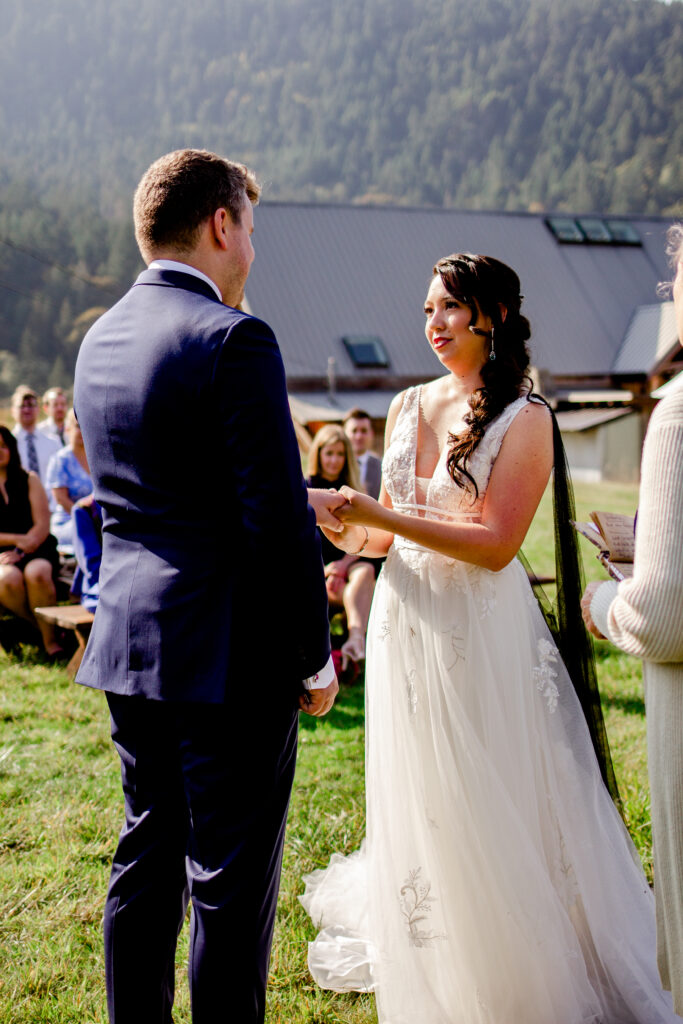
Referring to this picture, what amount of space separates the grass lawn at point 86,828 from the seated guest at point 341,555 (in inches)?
28.4

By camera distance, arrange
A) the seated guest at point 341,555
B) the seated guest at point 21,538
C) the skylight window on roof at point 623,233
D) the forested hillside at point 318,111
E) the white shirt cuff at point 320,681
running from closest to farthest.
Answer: the white shirt cuff at point 320,681 < the seated guest at point 341,555 < the seated guest at point 21,538 < the skylight window on roof at point 623,233 < the forested hillside at point 318,111

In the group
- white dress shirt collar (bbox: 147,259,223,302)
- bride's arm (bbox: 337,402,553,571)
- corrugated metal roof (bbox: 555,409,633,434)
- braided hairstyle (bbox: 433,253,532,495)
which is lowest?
corrugated metal roof (bbox: 555,409,633,434)

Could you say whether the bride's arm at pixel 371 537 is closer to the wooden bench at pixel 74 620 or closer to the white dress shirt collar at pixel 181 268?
the white dress shirt collar at pixel 181 268

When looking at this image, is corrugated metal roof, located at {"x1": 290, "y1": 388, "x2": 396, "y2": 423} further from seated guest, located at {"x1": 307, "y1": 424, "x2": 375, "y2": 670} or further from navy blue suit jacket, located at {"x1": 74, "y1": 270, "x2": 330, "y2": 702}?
navy blue suit jacket, located at {"x1": 74, "y1": 270, "x2": 330, "y2": 702}

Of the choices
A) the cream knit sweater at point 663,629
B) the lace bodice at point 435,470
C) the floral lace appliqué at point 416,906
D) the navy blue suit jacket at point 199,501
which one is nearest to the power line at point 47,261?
the lace bodice at point 435,470

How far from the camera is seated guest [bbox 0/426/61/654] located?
6562 millimetres

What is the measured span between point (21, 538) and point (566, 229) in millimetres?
30864

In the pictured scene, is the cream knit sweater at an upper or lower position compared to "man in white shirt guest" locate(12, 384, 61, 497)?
upper

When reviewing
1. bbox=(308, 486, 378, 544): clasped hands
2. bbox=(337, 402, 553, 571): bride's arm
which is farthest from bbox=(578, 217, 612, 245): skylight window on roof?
bbox=(308, 486, 378, 544): clasped hands

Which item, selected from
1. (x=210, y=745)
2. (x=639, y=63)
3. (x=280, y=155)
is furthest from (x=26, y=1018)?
(x=639, y=63)

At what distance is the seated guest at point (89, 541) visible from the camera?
19.0 ft

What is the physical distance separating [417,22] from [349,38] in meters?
14.8

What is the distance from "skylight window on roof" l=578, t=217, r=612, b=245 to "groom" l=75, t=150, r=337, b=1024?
34155 millimetres

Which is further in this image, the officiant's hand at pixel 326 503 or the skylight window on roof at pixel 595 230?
the skylight window on roof at pixel 595 230
